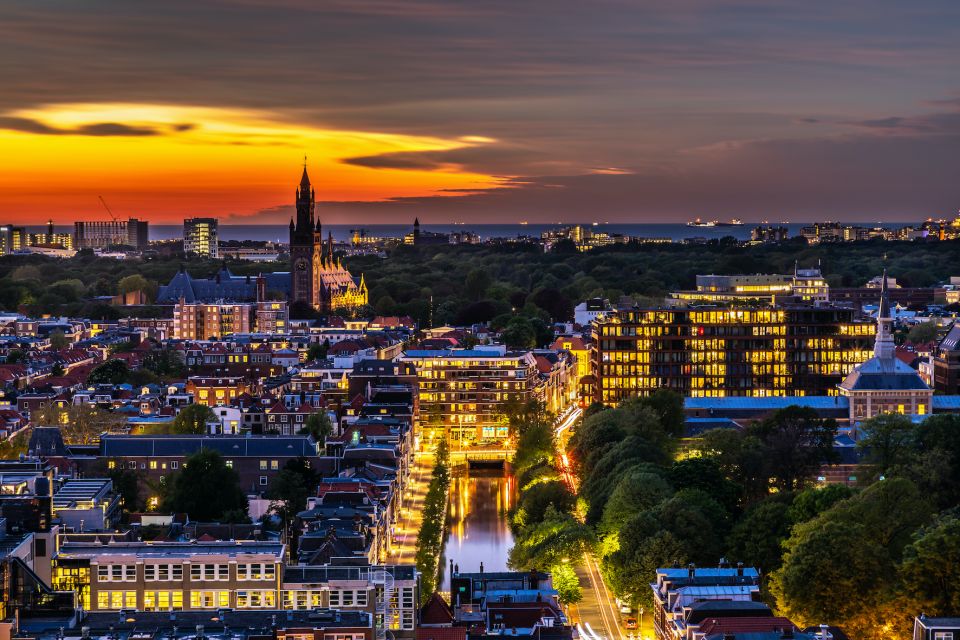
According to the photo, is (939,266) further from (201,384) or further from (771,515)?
(771,515)

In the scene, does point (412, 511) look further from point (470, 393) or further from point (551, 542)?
point (470, 393)

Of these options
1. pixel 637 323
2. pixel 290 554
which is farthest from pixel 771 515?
pixel 637 323

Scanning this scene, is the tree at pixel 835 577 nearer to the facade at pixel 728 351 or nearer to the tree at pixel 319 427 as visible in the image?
the tree at pixel 319 427

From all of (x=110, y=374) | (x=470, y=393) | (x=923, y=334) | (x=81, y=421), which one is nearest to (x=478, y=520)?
(x=81, y=421)

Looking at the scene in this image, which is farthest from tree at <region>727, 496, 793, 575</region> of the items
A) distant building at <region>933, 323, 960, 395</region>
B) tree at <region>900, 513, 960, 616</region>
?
distant building at <region>933, 323, 960, 395</region>

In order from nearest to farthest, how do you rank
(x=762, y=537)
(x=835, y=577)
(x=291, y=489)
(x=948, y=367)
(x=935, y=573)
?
(x=935, y=573), (x=835, y=577), (x=762, y=537), (x=291, y=489), (x=948, y=367)

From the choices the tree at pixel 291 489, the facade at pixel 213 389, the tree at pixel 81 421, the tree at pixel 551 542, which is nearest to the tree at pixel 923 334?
the facade at pixel 213 389
